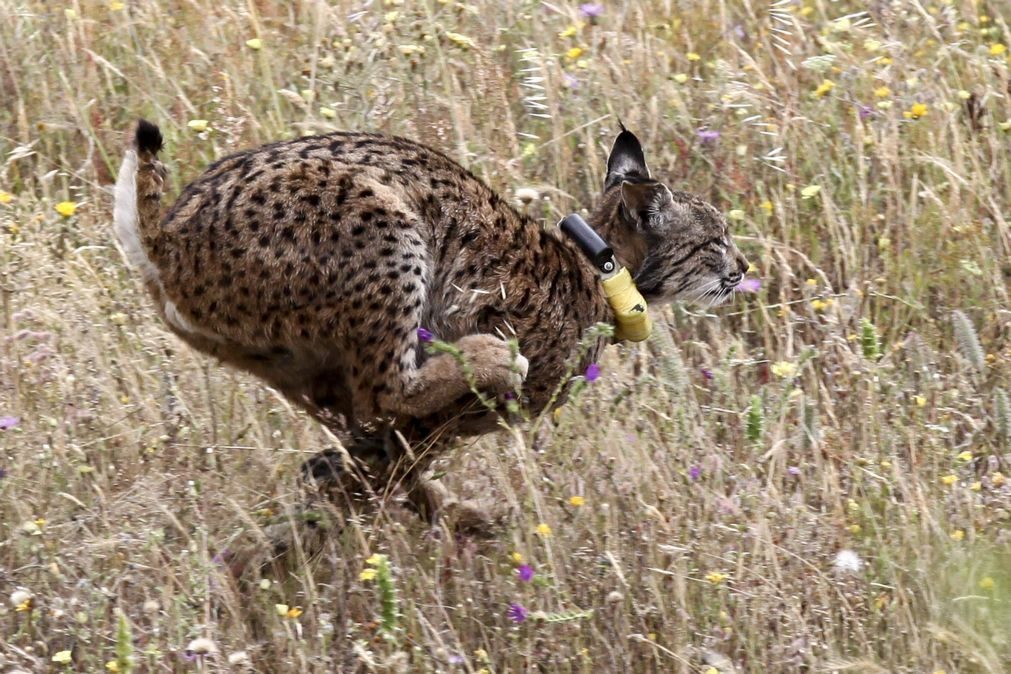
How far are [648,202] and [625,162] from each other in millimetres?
377

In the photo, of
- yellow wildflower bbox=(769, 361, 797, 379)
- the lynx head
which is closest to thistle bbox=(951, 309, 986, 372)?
yellow wildflower bbox=(769, 361, 797, 379)

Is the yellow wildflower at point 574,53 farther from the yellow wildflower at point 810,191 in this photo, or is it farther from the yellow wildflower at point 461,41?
the yellow wildflower at point 810,191

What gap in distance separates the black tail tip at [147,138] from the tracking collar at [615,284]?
141 centimetres

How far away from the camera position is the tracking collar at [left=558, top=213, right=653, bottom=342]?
20.0 feet

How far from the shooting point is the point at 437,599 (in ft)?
17.5

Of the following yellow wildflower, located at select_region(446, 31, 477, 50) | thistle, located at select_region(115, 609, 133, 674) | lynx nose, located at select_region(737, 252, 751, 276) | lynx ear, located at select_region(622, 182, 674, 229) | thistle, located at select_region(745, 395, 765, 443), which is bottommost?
thistle, located at select_region(745, 395, 765, 443)

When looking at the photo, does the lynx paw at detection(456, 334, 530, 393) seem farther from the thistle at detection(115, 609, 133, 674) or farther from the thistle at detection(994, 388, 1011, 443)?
the thistle at detection(994, 388, 1011, 443)

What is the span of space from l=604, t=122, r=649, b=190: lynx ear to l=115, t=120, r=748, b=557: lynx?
468mm

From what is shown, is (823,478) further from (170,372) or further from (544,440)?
(170,372)

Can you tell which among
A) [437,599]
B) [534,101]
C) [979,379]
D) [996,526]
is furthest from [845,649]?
[534,101]

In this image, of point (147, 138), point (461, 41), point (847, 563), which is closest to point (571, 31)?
point (461, 41)

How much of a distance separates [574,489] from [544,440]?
47 cm

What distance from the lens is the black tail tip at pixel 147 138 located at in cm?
558

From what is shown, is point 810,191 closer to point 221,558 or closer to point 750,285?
point 750,285
